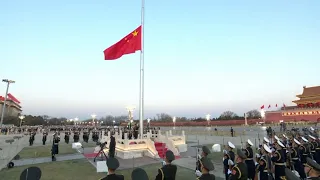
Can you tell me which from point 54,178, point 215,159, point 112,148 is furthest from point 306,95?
point 54,178

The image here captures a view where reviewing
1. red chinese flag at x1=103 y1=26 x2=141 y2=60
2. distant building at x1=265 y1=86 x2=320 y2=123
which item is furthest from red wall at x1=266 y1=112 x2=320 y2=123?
red chinese flag at x1=103 y1=26 x2=141 y2=60

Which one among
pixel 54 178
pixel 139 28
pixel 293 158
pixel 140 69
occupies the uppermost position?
pixel 139 28

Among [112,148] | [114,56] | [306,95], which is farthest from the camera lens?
[306,95]

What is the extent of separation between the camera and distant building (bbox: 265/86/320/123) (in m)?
57.5

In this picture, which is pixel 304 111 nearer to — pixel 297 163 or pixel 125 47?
pixel 297 163

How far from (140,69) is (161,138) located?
19.3ft

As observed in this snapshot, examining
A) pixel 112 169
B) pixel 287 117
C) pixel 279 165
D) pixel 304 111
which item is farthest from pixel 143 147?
A: pixel 287 117

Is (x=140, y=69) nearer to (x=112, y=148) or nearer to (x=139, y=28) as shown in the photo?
(x=139, y=28)

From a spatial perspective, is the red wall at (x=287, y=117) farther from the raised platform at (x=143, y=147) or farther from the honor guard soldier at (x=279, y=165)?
the honor guard soldier at (x=279, y=165)

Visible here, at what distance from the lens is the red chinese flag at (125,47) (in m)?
16.2

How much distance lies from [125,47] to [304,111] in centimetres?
6197

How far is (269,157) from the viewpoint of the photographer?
28.7ft

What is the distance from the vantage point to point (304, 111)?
59.7m

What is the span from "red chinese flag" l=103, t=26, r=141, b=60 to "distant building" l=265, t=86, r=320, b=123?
2277 inches
